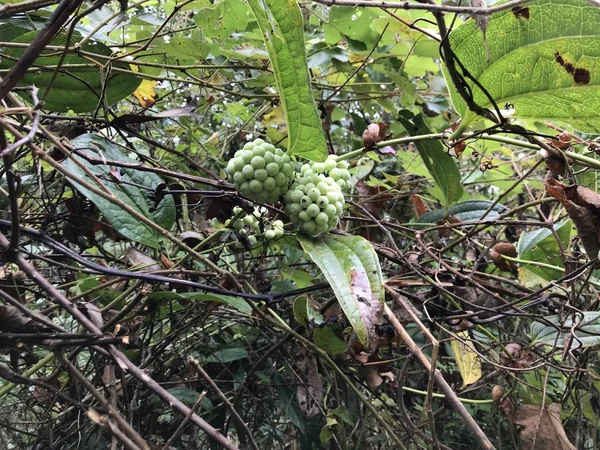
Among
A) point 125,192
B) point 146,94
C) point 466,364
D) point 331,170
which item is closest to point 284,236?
point 331,170

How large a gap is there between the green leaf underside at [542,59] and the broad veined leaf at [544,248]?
316mm

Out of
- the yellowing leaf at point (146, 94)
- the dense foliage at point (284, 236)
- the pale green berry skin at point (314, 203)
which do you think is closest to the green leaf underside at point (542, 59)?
the dense foliage at point (284, 236)

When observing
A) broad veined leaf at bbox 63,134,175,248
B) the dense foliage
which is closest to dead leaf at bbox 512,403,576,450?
the dense foliage

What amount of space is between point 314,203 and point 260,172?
88mm

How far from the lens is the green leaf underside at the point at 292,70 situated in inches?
24.0

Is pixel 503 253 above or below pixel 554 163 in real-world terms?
below

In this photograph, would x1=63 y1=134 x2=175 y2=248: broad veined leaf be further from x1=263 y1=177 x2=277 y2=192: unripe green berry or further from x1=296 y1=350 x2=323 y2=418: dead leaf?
x1=296 y1=350 x2=323 y2=418: dead leaf

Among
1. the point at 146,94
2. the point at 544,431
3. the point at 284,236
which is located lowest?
the point at 544,431

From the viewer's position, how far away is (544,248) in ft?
3.39

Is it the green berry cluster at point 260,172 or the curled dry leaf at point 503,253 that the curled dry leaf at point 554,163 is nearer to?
the curled dry leaf at point 503,253

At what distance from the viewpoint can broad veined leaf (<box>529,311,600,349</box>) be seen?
81cm

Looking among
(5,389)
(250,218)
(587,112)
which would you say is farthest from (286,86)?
Answer: (5,389)

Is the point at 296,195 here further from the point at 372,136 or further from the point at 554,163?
the point at 554,163

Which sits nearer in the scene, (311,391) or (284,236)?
(284,236)
